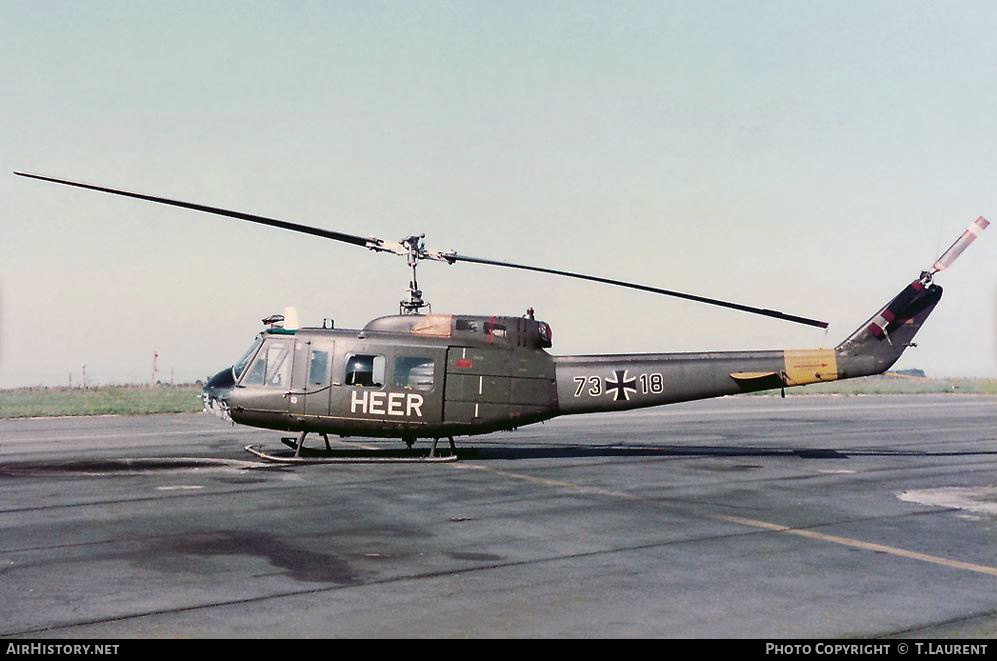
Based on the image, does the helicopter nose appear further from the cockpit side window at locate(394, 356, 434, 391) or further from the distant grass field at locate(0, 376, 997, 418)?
the distant grass field at locate(0, 376, 997, 418)

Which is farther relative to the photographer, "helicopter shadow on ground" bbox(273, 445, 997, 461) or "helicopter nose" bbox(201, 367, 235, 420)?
Answer: "helicopter shadow on ground" bbox(273, 445, 997, 461)

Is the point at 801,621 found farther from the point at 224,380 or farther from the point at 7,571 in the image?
the point at 224,380

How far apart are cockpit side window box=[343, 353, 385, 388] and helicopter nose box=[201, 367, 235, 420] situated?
2761 millimetres

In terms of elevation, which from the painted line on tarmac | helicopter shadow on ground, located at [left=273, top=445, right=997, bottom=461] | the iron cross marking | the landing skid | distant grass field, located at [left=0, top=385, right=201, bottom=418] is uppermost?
the iron cross marking

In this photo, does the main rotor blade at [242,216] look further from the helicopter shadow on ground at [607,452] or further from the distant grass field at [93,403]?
the distant grass field at [93,403]

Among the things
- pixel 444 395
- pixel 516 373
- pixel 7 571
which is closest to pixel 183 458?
pixel 444 395

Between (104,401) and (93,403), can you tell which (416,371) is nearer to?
(93,403)

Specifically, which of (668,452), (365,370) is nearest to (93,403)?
(365,370)

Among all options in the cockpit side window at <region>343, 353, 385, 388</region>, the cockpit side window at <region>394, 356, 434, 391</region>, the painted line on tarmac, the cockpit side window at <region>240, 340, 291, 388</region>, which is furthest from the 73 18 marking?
the cockpit side window at <region>240, 340, 291, 388</region>

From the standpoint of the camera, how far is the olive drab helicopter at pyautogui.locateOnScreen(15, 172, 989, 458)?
1933 cm

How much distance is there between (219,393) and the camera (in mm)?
20250

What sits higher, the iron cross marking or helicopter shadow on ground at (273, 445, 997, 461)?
the iron cross marking

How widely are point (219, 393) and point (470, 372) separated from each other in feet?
18.5

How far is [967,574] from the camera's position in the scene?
9719mm
